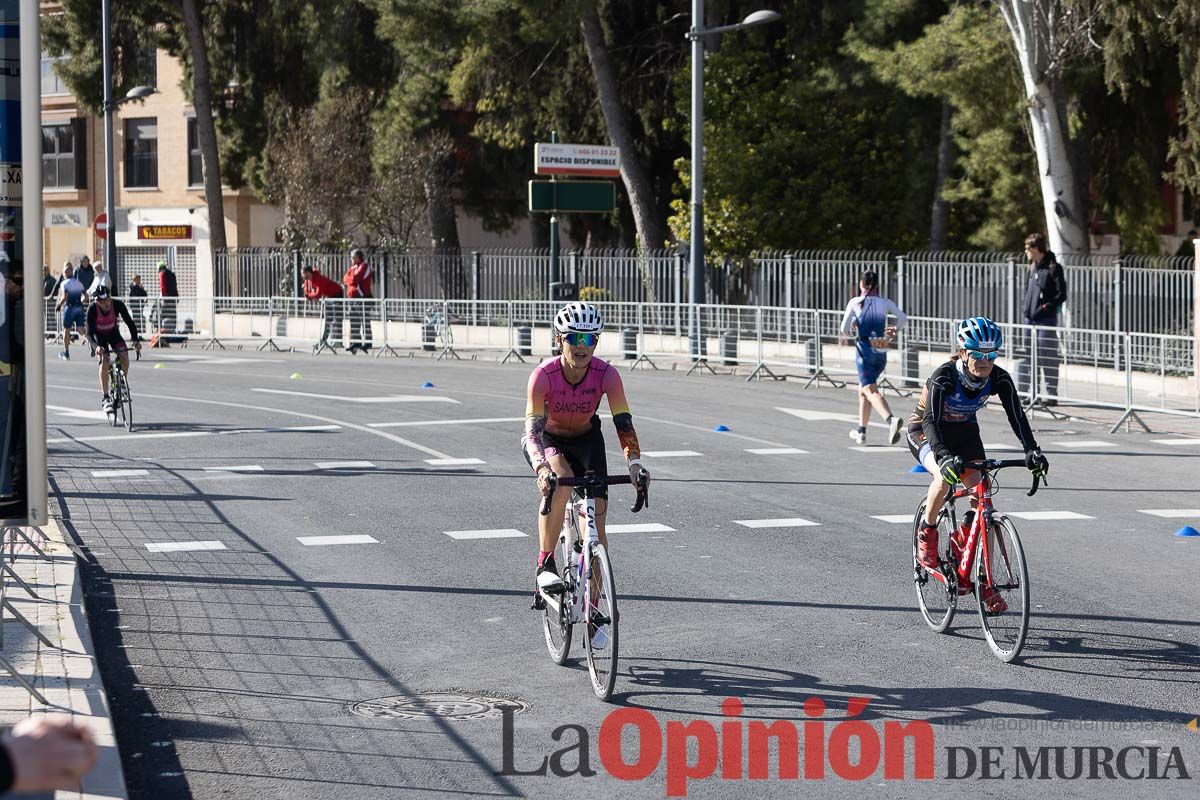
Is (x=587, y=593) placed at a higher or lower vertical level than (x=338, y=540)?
higher

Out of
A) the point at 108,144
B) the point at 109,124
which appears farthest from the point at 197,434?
the point at 108,144

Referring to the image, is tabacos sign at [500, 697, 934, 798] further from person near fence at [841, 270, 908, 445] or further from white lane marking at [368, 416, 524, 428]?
white lane marking at [368, 416, 524, 428]

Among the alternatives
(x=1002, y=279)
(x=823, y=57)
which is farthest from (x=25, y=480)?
(x=823, y=57)

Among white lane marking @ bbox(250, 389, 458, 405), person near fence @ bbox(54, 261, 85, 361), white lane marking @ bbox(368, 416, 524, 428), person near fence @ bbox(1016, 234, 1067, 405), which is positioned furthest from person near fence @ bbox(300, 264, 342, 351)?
person near fence @ bbox(1016, 234, 1067, 405)

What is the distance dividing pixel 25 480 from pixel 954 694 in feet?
14.9

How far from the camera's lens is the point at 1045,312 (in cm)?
2244

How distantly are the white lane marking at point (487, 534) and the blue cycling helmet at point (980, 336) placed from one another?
4.65m

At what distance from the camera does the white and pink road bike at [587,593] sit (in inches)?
314

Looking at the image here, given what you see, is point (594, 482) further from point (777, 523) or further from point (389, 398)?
point (389, 398)

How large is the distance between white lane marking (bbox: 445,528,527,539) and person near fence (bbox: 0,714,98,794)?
977 centimetres

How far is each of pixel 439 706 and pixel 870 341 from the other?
11.8 metres

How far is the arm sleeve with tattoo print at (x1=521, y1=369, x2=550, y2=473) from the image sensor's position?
8555mm

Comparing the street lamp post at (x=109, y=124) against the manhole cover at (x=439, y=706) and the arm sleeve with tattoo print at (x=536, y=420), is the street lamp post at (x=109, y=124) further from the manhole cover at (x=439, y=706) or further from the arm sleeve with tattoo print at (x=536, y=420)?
the manhole cover at (x=439, y=706)

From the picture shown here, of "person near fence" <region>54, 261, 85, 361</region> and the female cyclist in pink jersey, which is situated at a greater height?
"person near fence" <region>54, 261, 85, 361</region>
